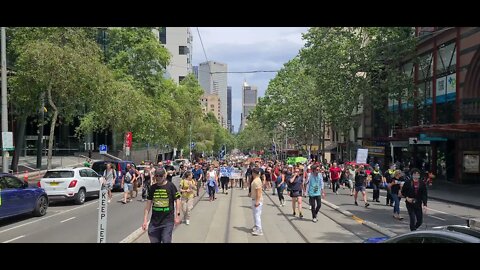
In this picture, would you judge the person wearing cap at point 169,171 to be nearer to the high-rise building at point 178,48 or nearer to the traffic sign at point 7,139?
the traffic sign at point 7,139

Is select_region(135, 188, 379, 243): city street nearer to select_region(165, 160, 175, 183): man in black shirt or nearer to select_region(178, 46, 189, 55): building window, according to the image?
select_region(165, 160, 175, 183): man in black shirt

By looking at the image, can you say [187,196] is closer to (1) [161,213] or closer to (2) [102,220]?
(1) [161,213]

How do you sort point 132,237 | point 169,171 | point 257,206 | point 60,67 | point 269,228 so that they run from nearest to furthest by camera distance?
point 132,237
point 257,206
point 269,228
point 169,171
point 60,67

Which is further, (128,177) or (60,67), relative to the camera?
(60,67)

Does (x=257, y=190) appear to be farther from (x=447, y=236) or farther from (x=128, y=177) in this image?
(x=128, y=177)

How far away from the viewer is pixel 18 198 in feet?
42.8

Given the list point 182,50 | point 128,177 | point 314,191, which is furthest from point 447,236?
point 182,50

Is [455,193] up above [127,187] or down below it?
below

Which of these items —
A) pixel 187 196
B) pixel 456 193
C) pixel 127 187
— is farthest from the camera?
pixel 456 193

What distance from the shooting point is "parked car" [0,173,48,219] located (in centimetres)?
1240

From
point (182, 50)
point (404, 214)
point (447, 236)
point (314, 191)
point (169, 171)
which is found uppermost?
point (182, 50)
